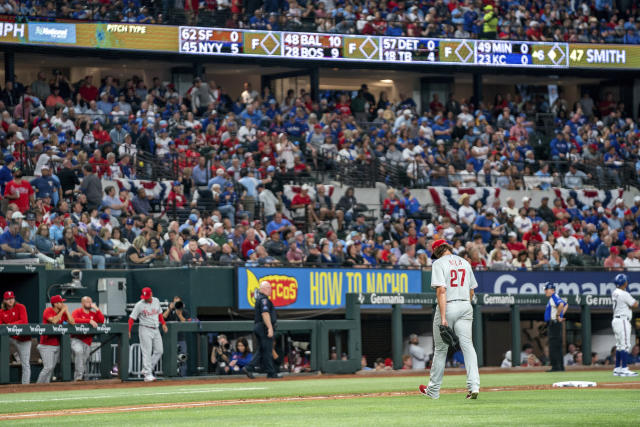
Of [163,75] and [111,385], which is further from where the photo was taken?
[163,75]

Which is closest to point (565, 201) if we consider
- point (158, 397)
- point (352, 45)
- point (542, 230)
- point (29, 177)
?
point (542, 230)

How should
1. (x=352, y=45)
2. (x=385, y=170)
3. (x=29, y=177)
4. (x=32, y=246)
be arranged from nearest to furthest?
(x=32, y=246), (x=29, y=177), (x=385, y=170), (x=352, y=45)

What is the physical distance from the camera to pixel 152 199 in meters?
26.0

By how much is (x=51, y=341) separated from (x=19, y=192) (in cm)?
454

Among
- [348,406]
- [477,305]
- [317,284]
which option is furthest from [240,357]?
[348,406]

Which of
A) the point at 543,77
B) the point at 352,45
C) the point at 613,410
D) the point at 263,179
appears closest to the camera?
the point at 613,410

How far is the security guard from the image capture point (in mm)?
20797

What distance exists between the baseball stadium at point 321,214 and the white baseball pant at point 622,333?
39 millimetres

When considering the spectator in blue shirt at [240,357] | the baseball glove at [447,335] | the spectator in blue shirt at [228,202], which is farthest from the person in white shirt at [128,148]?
the baseball glove at [447,335]

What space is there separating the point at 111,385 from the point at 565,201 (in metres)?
16.9

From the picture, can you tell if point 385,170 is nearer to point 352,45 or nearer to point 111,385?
point 352,45

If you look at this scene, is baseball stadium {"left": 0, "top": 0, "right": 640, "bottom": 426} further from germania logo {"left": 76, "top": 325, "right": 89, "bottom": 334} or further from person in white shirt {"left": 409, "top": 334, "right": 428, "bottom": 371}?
germania logo {"left": 76, "top": 325, "right": 89, "bottom": 334}

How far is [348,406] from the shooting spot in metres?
11.8

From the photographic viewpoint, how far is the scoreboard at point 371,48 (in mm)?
32531
